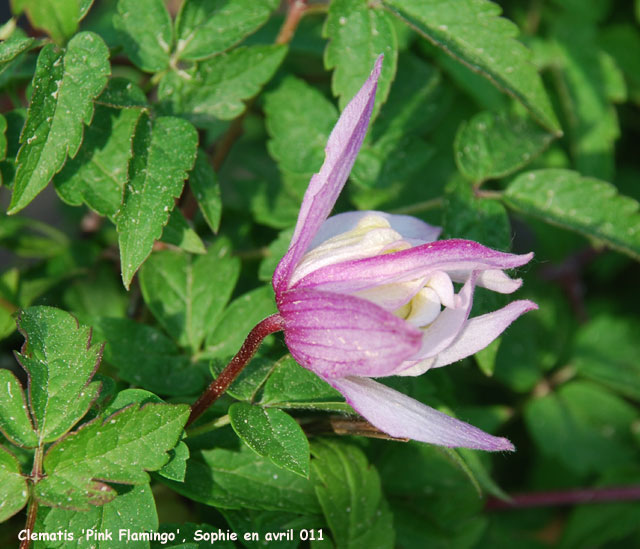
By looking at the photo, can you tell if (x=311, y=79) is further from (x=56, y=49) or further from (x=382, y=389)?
(x=382, y=389)

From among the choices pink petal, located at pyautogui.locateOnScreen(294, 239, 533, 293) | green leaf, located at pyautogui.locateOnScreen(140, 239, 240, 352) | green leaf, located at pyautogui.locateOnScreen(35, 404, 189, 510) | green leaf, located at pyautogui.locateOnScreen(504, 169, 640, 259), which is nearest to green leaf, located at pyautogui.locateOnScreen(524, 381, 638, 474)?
green leaf, located at pyautogui.locateOnScreen(504, 169, 640, 259)

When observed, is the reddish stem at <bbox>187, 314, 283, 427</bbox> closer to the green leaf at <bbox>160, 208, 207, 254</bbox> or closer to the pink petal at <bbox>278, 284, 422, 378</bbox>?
the pink petal at <bbox>278, 284, 422, 378</bbox>

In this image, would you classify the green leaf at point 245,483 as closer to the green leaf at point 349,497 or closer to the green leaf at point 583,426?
the green leaf at point 349,497

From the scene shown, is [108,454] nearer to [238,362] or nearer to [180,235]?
[238,362]

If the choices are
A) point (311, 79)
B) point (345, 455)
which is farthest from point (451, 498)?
point (311, 79)

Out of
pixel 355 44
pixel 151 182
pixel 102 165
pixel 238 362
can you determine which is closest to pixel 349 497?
pixel 238 362

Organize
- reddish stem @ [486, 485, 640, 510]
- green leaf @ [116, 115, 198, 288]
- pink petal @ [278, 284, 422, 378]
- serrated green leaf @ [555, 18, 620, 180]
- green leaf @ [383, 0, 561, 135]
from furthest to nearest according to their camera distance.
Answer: serrated green leaf @ [555, 18, 620, 180]
reddish stem @ [486, 485, 640, 510]
green leaf @ [383, 0, 561, 135]
green leaf @ [116, 115, 198, 288]
pink petal @ [278, 284, 422, 378]
